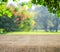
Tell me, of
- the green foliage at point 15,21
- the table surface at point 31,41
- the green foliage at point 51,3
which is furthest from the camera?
the green foliage at point 15,21

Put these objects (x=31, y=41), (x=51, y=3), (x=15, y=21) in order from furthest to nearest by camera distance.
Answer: (x=15, y=21)
(x=31, y=41)
(x=51, y=3)

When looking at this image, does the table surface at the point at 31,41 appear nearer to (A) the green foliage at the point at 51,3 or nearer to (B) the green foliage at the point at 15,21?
(A) the green foliage at the point at 51,3

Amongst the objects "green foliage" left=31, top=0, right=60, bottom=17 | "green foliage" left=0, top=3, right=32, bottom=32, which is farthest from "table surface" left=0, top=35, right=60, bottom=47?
"green foliage" left=0, top=3, right=32, bottom=32

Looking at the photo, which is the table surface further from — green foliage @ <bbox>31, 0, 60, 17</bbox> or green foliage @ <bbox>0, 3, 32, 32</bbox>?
green foliage @ <bbox>0, 3, 32, 32</bbox>

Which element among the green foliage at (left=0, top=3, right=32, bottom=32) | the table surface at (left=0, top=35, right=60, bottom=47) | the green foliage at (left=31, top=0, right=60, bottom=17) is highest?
the green foliage at (left=31, top=0, right=60, bottom=17)

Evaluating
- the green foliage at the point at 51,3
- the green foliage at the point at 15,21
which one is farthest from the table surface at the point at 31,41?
the green foliage at the point at 15,21

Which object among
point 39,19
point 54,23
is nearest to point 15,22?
point 54,23

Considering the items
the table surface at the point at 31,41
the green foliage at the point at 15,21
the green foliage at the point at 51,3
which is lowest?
the green foliage at the point at 15,21

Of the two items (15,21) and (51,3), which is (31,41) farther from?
(15,21)

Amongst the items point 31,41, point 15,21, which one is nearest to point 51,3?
point 31,41

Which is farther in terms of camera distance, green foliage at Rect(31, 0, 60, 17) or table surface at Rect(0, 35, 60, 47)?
table surface at Rect(0, 35, 60, 47)

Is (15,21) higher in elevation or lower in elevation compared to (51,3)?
lower

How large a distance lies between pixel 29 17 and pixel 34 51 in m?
25.4

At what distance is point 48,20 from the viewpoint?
4534 cm
